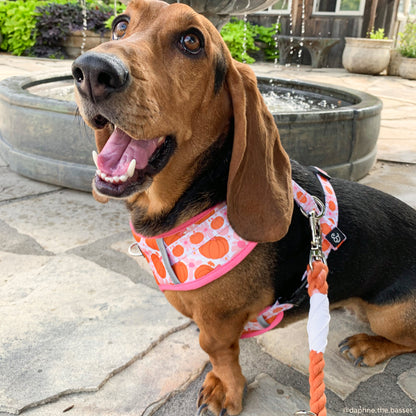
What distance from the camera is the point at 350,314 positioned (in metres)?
2.62

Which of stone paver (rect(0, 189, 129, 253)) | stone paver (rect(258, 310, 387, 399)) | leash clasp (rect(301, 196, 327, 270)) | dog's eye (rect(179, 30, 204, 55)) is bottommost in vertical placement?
stone paver (rect(258, 310, 387, 399))

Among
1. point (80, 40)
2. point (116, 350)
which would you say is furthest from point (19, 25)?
point (116, 350)

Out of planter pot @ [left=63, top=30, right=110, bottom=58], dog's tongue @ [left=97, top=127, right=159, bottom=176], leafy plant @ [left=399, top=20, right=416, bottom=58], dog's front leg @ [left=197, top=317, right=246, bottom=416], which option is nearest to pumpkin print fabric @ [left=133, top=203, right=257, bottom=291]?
dog's front leg @ [left=197, top=317, right=246, bottom=416]

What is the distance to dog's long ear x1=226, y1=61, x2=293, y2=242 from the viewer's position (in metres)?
1.72

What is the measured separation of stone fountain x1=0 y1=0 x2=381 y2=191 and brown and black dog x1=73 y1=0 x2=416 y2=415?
1855 millimetres

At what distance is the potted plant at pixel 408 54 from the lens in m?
12.5

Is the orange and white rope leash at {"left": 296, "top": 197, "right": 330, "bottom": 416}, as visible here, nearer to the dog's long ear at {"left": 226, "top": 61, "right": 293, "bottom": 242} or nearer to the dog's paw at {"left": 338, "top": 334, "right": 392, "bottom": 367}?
the dog's long ear at {"left": 226, "top": 61, "right": 293, "bottom": 242}

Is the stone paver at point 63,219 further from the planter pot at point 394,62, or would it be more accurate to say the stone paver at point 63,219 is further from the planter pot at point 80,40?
the planter pot at point 394,62

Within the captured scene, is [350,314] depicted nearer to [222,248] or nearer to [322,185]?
[322,185]

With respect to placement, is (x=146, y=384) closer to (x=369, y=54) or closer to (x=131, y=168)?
(x=131, y=168)

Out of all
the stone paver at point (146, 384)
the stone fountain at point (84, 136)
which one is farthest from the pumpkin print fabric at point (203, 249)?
the stone fountain at point (84, 136)

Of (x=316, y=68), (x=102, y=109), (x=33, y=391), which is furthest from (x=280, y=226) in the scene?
(x=316, y=68)

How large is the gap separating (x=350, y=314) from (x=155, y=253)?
134cm

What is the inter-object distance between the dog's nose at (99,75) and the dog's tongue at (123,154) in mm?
308
